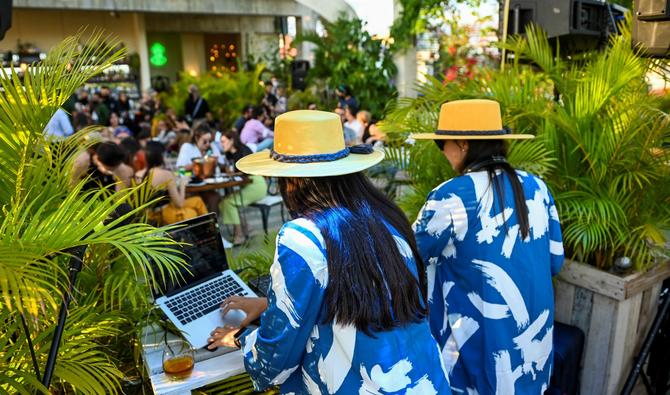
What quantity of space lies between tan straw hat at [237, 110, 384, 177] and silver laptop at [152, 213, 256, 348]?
0.44 metres

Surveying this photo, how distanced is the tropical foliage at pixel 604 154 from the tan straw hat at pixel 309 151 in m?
1.60

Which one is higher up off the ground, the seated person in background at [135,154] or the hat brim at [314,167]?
the hat brim at [314,167]

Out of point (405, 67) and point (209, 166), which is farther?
point (405, 67)

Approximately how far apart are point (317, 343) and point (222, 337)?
1.35 ft

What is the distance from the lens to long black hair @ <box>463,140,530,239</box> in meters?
2.09

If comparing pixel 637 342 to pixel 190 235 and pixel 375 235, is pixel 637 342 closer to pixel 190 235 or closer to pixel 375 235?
pixel 375 235

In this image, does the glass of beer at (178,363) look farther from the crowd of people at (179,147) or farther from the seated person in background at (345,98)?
the seated person in background at (345,98)

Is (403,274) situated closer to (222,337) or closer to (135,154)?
(222,337)

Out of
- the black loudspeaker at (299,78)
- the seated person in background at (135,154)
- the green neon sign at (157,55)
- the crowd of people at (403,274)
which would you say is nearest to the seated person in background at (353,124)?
the seated person in background at (135,154)

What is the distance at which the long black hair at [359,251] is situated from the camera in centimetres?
137

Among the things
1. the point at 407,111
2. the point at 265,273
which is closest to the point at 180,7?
the point at 407,111

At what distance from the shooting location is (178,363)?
1670 mm

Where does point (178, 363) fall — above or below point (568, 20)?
below

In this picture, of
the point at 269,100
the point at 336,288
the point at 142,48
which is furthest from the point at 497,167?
the point at 142,48
